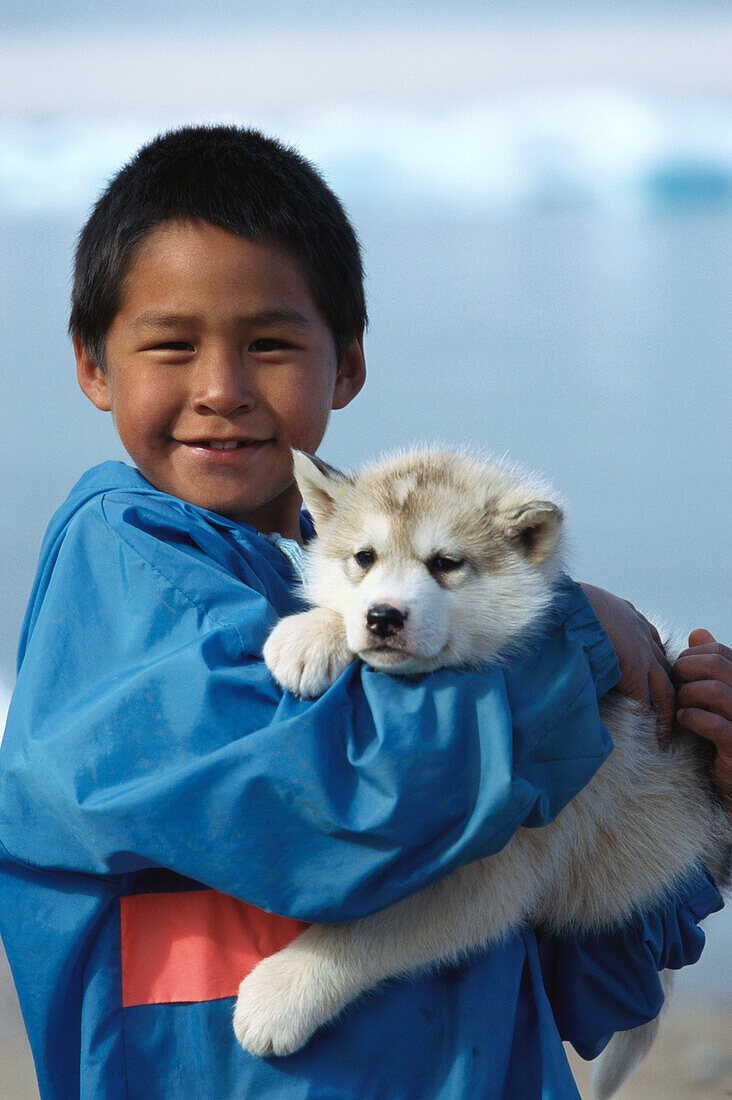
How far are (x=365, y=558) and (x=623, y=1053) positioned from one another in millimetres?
1719

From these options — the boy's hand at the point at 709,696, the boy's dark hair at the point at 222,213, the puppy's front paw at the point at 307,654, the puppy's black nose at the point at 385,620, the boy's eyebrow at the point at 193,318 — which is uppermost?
the boy's dark hair at the point at 222,213

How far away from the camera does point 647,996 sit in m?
2.35

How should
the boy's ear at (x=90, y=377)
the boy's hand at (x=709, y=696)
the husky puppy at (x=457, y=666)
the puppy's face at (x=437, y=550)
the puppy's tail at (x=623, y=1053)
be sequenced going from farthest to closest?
the puppy's tail at (x=623, y=1053) → the boy's ear at (x=90, y=377) → the boy's hand at (x=709, y=696) → the puppy's face at (x=437, y=550) → the husky puppy at (x=457, y=666)

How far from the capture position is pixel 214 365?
2344 mm

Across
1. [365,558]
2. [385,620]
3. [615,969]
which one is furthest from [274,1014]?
[365,558]

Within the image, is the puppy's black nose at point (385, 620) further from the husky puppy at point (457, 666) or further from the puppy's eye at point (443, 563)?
the puppy's eye at point (443, 563)

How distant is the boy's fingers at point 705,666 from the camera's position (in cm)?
252

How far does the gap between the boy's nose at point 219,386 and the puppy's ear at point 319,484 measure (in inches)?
8.5

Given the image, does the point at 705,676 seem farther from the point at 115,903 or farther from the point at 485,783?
the point at 115,903

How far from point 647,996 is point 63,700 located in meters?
1.59

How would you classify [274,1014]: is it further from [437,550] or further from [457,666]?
[437,550]

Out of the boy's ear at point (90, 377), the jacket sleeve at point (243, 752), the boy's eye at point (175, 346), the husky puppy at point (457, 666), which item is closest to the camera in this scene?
the jacket sleeve at point (243, 752)

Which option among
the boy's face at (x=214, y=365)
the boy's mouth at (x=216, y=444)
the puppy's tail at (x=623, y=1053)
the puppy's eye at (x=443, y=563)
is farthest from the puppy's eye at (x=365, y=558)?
the puppy's tail at (x=623, y=1053)

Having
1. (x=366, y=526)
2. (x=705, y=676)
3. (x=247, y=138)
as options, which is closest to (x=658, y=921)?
(x=705, y=676)
